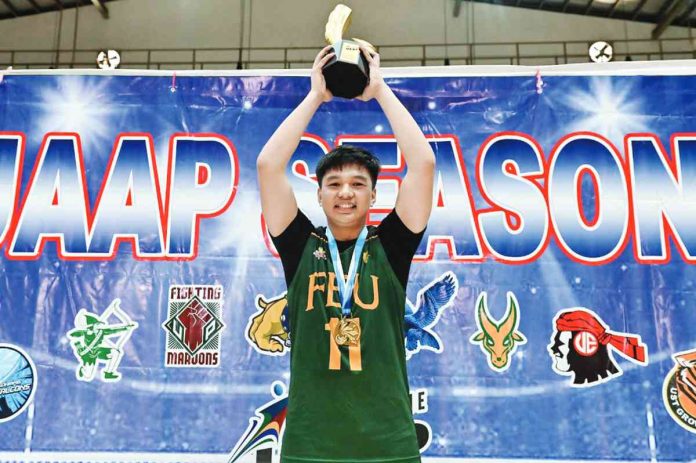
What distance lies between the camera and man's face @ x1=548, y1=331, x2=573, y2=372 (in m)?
2.38

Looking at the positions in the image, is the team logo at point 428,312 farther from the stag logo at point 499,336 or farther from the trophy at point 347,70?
the trophy at point 347,70

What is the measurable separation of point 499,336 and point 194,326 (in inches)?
52.3

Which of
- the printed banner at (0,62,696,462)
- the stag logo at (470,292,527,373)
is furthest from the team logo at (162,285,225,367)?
the stag logo at (470,292,527,373)

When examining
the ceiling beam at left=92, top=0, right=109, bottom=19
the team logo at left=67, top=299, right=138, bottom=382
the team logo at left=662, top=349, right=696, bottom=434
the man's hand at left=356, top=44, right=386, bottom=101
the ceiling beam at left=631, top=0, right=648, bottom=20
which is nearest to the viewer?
the man's hand at left=356, top=44, right=386, bottom=101

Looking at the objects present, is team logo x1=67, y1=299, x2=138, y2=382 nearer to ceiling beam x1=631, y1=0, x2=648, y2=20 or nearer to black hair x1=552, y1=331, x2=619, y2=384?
black hair x1=552, y1=331, x2=619, y2=384

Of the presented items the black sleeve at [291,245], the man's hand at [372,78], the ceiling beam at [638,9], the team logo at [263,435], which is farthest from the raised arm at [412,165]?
the ceiling beam at [638,9]

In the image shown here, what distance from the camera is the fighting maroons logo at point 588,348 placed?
7.76 ft

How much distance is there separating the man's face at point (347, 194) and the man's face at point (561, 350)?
5.00 feet

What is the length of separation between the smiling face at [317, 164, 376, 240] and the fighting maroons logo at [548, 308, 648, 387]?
5.02ft

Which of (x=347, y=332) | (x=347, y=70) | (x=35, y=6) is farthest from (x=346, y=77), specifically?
(x=35, y=6)

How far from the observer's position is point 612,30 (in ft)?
22.9

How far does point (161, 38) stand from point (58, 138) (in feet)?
16.3

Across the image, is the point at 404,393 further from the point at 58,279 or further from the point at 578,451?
the point at 58,279

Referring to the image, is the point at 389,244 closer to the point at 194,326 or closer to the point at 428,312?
the point at 428,312
